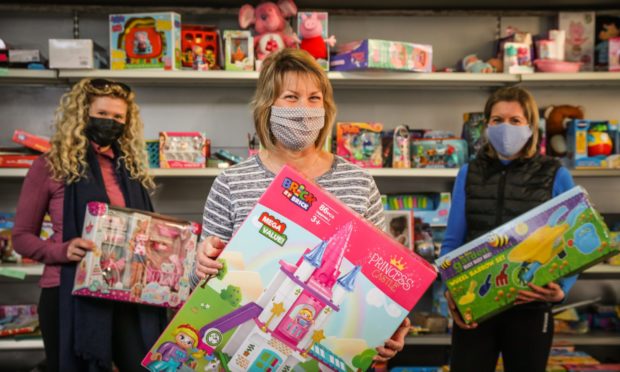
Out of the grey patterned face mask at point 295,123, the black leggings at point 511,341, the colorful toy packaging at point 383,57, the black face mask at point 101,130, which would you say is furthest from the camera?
the colorful toy packaging at point 383,57

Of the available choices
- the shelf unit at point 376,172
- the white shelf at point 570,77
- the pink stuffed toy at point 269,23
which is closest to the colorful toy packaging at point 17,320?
the shelf unit at point 376,172

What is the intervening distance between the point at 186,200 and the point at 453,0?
1932 millimetres

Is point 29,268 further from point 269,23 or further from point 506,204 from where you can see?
point 506,204

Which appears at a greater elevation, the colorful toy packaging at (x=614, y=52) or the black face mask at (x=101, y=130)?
the colorful toy packaging at (x=614, y=52)

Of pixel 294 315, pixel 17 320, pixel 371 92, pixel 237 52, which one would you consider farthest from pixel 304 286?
pixel 17 320

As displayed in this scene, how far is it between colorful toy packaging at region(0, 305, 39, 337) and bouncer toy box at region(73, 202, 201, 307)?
3.88 ft

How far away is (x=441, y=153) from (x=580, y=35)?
1179mm

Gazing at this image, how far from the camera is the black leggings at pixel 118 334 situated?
7.14ft

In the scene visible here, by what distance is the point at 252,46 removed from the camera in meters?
3.00

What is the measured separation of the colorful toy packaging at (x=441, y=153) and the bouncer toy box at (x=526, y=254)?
3.93 feet

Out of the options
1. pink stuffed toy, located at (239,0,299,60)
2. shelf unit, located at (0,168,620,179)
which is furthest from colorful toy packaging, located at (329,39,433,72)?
shelf unit, located at (0,168,620,179)

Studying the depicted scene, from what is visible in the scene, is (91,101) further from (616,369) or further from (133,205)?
(616,369)

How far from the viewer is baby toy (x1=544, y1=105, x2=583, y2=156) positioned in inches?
128

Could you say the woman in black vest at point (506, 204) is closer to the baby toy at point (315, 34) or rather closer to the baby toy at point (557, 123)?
the baby toy at point (315, 34)
